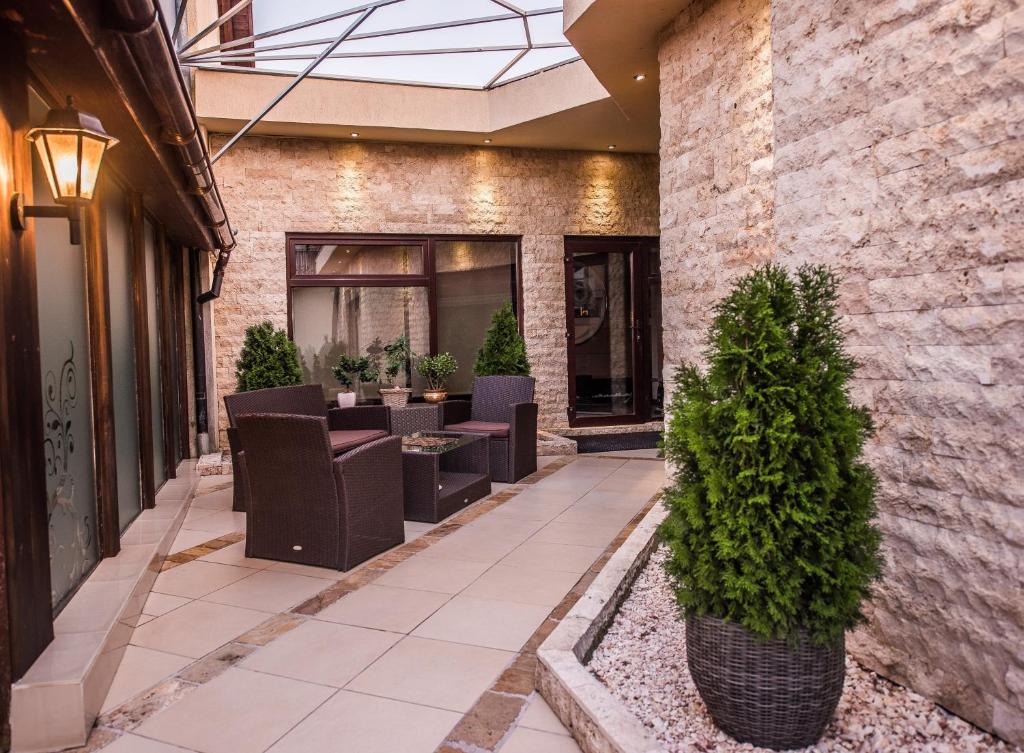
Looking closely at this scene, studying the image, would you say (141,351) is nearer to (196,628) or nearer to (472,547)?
(196,628)

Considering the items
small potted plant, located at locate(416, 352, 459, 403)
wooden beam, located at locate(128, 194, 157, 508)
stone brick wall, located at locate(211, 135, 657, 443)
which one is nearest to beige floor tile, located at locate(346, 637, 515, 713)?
wooden beam, located at locate(128, 194, 157, 508)

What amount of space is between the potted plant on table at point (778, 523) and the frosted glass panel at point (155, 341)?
443cm

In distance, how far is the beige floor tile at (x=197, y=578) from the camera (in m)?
3.52

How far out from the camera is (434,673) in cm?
258

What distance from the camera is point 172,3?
5312 millimetres

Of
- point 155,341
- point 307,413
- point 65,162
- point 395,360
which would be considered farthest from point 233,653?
point 395,360

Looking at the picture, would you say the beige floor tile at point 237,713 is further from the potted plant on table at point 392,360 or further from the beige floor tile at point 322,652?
the potted plant on table at point 392,360

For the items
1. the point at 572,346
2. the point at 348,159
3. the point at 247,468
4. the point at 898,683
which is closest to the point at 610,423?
the point at 572,346

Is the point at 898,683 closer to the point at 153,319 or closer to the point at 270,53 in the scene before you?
the point at 153,319

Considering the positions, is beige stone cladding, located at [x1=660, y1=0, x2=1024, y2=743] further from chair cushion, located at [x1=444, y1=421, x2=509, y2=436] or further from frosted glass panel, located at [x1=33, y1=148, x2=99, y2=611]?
chair cushion, located at [x1=444, y1=421, x2=509, y2=436]

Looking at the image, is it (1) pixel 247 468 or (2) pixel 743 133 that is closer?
(1) pixel 247 468

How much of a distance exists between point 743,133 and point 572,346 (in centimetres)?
490

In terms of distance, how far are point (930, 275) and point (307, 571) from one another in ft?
10.4

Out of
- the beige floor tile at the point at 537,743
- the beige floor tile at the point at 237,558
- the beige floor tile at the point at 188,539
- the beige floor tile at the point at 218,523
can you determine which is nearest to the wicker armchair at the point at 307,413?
the beige floor tile at the point at 218,523
